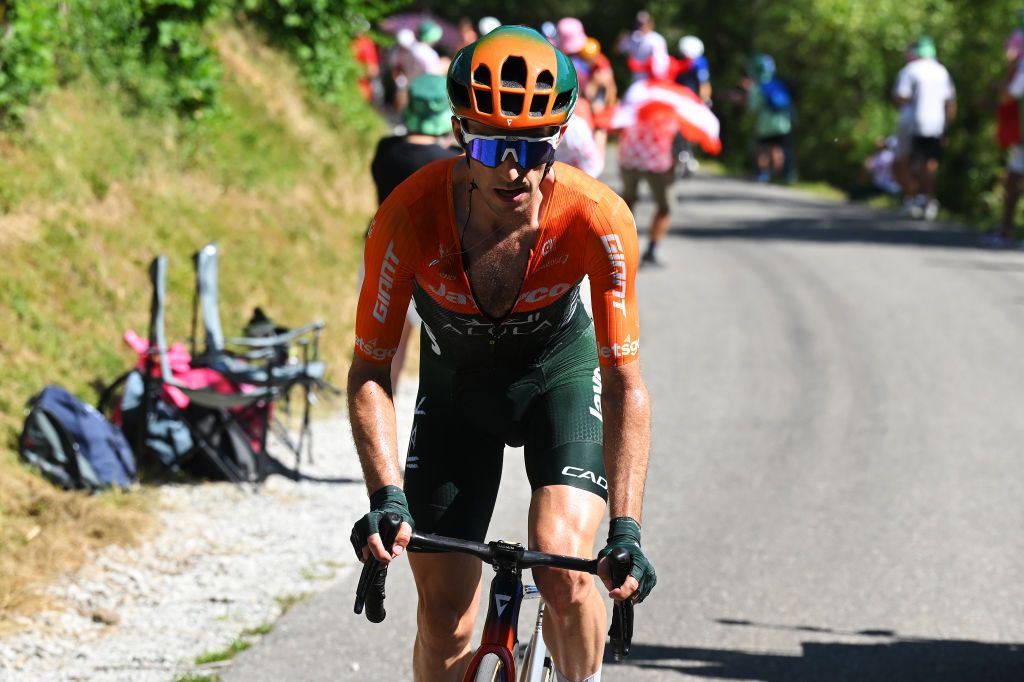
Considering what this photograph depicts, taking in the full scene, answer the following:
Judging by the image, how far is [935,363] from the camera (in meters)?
12.3

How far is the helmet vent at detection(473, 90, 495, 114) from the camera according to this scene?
3871 mm

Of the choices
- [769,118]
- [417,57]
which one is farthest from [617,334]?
[769,118]

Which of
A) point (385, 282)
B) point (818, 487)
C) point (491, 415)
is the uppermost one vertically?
point (385, 282)

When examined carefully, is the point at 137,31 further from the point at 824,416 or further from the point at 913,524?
the point at 913,524

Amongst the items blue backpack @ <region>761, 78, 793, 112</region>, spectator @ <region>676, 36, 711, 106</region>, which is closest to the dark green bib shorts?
spectator @ <region>676, 36, 711, 106</region>

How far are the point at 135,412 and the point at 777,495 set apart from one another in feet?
12.0

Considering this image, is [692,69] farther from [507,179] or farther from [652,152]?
[507,179]

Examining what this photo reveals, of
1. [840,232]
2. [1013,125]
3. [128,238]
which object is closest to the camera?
[128,238]

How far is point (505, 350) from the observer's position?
4.34 meters

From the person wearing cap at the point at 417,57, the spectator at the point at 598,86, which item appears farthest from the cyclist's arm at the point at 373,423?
the spectator at the point at 598,86

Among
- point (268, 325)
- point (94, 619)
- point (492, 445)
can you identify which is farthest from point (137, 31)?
point (492, 445)

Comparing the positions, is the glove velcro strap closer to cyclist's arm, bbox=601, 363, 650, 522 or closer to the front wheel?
cyclist's arm, bbox=601, 363, 650, 522

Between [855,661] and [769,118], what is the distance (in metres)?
21.2

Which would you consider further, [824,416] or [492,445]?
[824,416]
